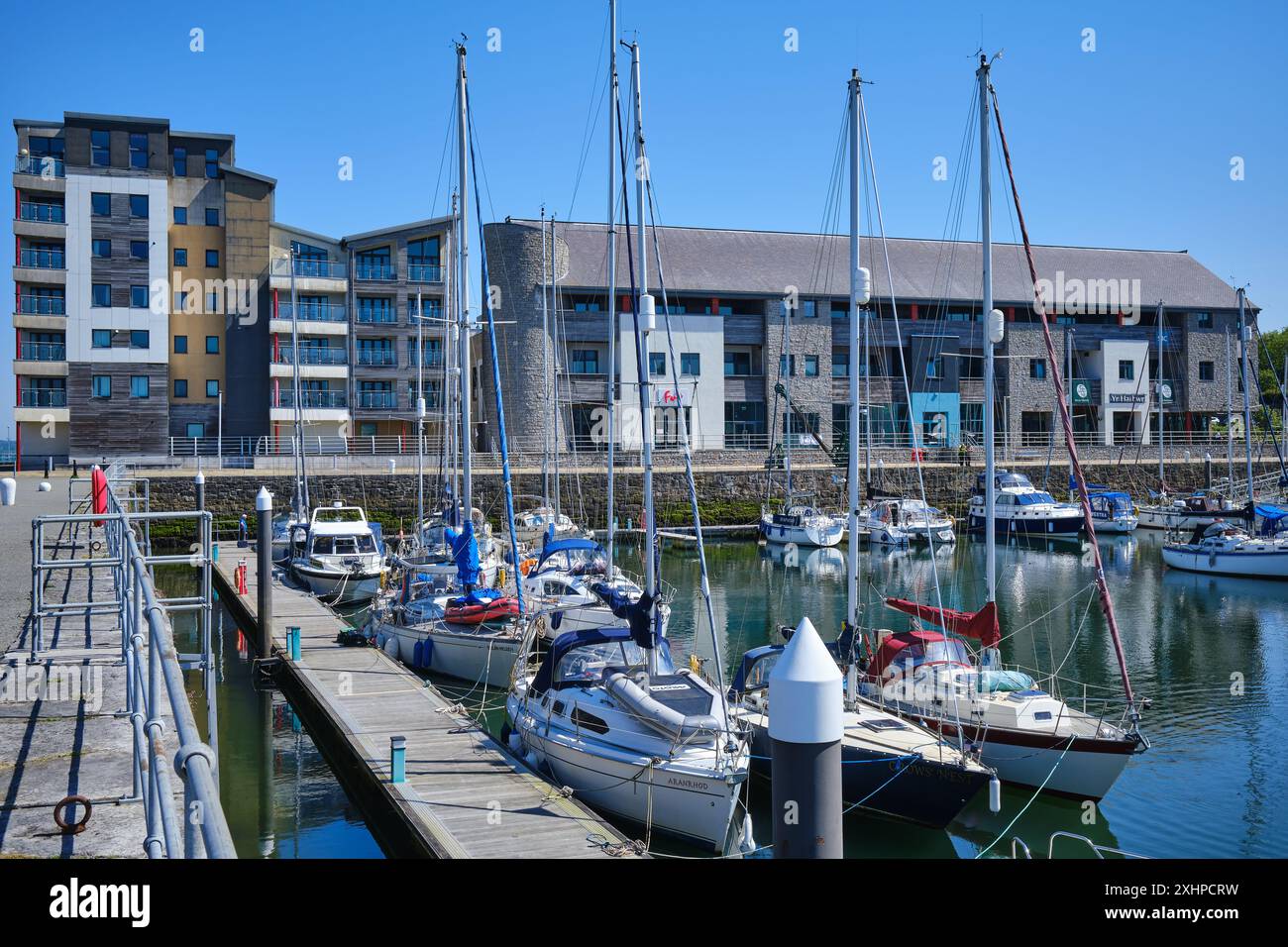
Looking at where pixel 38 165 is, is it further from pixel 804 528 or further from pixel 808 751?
pixel 808 751

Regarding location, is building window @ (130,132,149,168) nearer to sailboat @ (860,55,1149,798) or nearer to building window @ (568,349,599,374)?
building window @ (568,349,599,374)

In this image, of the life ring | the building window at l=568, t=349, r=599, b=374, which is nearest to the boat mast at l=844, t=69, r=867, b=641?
the life ring

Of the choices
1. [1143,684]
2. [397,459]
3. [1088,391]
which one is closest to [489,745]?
[1143,684]

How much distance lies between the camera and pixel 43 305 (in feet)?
186

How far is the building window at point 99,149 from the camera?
189ft

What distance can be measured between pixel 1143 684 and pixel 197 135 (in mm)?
56657

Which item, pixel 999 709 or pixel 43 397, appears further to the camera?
pixel 43 397

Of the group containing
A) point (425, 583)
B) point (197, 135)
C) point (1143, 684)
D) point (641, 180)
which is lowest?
point (1143, 684)

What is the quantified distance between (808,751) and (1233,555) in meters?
40.7

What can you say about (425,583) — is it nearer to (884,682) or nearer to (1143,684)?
(884,682)

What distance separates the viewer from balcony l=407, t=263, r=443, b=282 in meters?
60.3

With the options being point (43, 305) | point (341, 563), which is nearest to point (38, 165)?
point (43, 305)
